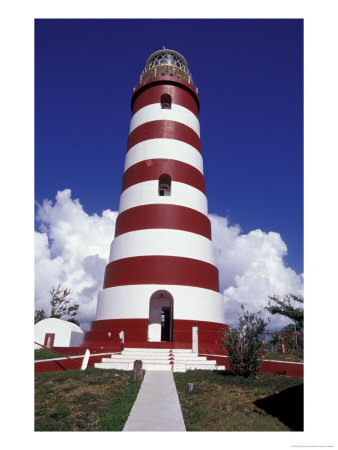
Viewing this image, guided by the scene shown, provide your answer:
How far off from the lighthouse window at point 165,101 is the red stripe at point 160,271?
408 inches

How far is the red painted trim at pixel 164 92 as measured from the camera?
19.1 m

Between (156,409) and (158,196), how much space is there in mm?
11386

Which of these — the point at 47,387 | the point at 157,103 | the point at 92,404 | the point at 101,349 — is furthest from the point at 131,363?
the point at 157,103

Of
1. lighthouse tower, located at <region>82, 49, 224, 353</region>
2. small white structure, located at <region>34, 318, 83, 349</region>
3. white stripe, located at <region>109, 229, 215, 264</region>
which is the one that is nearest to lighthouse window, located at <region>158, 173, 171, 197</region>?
lighthouse tower, located at <region>82, 49, 224, 353</region>

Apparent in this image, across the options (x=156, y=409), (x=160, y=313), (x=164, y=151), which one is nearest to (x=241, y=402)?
(x=156, y=409)

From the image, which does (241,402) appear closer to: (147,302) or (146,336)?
(146,336)

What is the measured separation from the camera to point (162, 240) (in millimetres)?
15039

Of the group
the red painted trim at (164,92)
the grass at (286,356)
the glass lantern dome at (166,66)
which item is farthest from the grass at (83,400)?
the glass lantern dome at (166,66)

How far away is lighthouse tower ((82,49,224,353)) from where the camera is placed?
14.0 meters

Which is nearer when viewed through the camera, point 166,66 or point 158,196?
point 158,196

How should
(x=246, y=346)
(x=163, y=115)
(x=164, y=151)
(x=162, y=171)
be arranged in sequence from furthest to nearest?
(x=163, y=115)
(x=164, y=151)
(x=162, y=171)
(x=246, y=346)

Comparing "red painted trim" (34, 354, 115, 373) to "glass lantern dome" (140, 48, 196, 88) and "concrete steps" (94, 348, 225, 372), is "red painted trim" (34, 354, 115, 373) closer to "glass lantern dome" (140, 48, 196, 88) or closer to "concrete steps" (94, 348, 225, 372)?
"concrete steps" (94, 348, 225, 372)

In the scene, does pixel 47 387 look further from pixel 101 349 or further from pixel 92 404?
pixel 101 349
